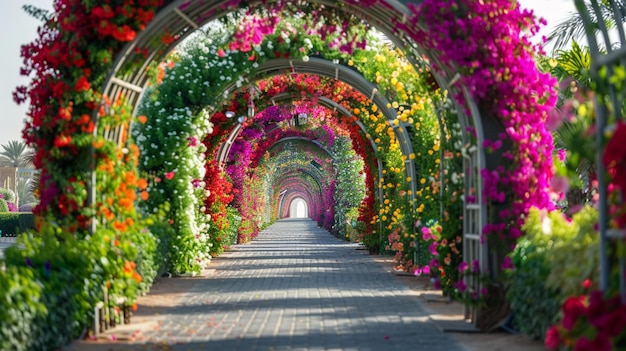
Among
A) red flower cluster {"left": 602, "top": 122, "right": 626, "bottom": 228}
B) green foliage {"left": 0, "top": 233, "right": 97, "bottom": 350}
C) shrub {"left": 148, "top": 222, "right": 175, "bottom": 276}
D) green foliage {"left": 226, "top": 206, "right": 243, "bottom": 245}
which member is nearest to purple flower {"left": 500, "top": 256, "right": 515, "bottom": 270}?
green foliage {"left": 0, "top": 233, "right": 97, "bottom": 350}

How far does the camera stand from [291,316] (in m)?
9.85

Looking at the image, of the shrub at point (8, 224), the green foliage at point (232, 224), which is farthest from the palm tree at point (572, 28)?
the shrub at point (8, 224)

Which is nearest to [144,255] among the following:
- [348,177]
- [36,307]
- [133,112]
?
[133,112]

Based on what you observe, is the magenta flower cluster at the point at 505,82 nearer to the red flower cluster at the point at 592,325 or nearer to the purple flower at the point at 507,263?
the purple flower at the point at 507,263

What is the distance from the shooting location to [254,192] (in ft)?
115

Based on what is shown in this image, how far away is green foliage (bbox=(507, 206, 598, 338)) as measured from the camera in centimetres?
610

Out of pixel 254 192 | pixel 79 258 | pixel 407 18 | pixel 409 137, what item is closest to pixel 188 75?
pixel 409 137

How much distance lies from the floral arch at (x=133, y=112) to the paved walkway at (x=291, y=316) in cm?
81

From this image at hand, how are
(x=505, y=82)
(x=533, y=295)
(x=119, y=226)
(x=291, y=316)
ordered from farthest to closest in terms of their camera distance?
1. (x=291, y=316)
2. (x=505, y=82)
3. (x=119, y=226)
4. (x=533, y=295)

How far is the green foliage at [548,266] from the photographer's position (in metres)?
6.10

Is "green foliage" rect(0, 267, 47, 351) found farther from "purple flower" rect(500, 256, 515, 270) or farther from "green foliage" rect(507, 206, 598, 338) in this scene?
"purple flower" rect(500, 256, 515, 270)

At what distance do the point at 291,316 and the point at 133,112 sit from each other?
8.66 ft

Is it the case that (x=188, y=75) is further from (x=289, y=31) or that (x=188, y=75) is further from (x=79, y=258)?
(x=79, y=258)

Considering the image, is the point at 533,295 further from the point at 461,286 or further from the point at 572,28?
the point at 572,28
